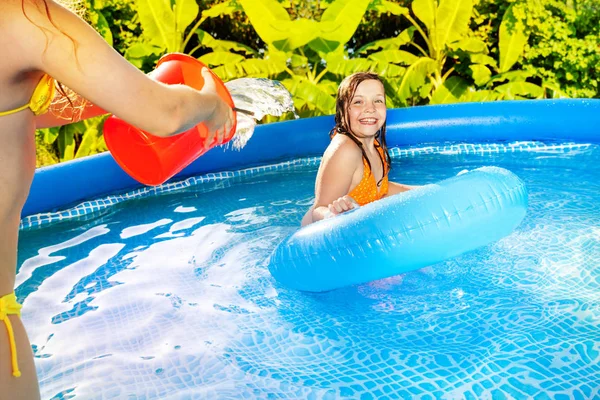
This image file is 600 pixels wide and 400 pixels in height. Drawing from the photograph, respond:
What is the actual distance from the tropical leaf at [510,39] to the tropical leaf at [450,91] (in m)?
0.48

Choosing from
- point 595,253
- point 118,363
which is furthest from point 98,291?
point 595,253

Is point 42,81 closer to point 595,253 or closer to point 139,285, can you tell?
point 139,285

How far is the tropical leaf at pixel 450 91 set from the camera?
767 centimetres

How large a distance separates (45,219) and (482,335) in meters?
3.16

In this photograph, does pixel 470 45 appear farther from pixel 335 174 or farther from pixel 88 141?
pixel 335 174

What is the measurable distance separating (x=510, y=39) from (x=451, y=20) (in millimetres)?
733

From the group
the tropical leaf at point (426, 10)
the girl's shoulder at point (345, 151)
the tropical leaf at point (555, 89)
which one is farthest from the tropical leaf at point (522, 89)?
the girl's shoulder at point (345, 151)

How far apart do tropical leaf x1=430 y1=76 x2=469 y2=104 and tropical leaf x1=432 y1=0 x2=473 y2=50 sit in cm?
45

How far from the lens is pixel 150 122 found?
52.4 inches

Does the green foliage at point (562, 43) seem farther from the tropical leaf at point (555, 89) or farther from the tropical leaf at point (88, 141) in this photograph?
the tropical leaf at point (88, 141)

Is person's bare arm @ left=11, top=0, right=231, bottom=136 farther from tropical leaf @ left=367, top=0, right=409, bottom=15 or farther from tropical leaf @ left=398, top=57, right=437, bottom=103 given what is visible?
tropical leaf @ left=367, top=0, right=409, bottom=15

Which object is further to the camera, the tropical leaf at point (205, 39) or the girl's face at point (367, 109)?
the tropical leaf at point (205, 39)

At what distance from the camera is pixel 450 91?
7727mm

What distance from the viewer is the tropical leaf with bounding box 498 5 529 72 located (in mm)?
7609
